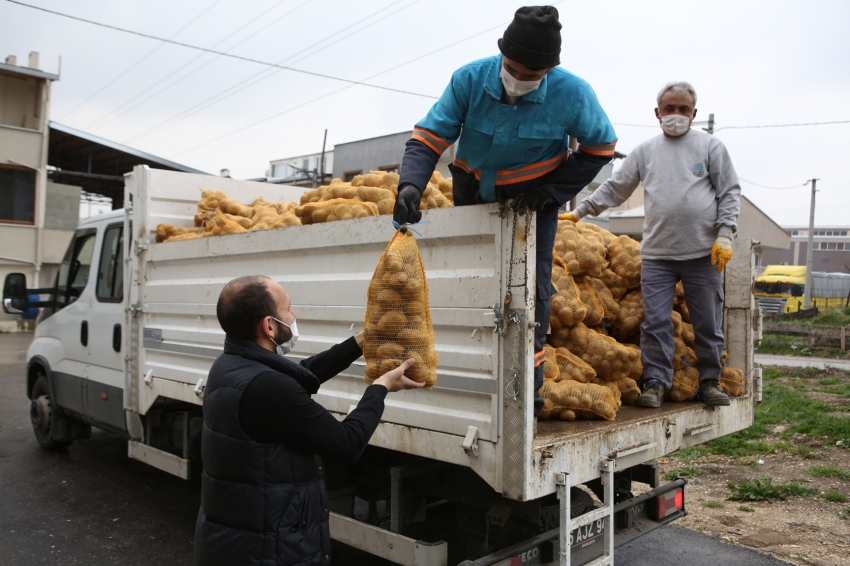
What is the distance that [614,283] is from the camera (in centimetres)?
442

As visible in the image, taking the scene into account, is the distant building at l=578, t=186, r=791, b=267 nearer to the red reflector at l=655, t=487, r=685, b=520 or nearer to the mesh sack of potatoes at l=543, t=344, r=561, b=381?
the red reflector at l=655, t=487, r=685, b=520

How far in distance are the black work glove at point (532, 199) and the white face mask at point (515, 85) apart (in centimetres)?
41

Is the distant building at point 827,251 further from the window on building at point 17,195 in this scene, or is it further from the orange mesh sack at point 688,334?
the orange mesh sack at point 688,334

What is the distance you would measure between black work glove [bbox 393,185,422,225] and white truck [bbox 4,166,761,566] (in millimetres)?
298

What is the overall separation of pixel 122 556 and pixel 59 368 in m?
2.62

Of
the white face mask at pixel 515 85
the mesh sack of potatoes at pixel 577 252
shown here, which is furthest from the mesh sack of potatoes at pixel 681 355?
the white face mask at pixel 515 85

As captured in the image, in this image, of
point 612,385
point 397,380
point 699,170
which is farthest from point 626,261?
point 397,380

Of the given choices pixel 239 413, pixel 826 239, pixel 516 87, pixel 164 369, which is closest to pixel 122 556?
pixel 164 369

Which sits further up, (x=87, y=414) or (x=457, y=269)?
(x=457, y=269)

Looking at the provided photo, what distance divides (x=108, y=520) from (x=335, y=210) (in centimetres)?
293

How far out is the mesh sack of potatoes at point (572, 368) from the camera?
3645 mm

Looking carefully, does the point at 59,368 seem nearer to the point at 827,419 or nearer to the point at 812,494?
the point at 812,494

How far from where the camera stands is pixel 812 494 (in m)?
5.65

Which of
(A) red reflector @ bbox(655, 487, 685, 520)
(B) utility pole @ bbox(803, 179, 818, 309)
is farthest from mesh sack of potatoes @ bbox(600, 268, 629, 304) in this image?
(B) utility pole @ bbox(803, 179, 818, 309)
